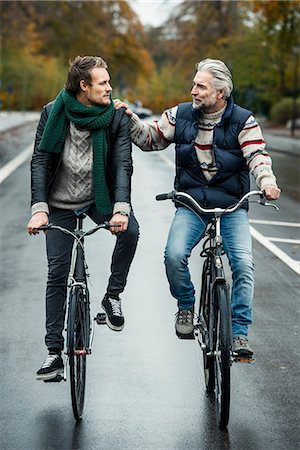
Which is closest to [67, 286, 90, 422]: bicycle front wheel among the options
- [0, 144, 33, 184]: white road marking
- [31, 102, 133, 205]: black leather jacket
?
[31, 102, 133, 205]: black leather jacket

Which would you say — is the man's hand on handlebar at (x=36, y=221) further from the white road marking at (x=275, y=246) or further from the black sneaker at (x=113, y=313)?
the white road marking at (x=275, y=246)

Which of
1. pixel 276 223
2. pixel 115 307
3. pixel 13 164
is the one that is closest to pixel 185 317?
pixel 115 307

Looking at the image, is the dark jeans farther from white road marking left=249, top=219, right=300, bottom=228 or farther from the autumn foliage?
the autumn foliage

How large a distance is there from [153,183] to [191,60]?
5517 cm

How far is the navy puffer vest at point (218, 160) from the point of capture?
5723 millimetres

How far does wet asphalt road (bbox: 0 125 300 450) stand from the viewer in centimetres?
514

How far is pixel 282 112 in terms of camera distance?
55.1 meters

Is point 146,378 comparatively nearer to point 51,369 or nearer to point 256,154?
point 51,369

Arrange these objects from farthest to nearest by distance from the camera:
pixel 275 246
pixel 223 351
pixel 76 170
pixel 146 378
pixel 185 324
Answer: pixel 275 246, pixel 146 378, pixel 185 324, pixel 76 170, pixel 223 351

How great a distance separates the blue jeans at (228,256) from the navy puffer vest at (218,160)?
12 cm

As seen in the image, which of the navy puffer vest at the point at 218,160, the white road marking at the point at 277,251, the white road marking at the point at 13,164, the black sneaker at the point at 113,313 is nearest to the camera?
the navy puffer vest at the point at 218,160

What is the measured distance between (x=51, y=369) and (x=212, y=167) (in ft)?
4.56

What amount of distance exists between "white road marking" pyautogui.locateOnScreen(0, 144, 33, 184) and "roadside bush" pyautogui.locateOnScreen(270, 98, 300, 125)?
25550 millimetres

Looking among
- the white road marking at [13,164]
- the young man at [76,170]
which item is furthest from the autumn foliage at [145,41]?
the young man at [76,170]
